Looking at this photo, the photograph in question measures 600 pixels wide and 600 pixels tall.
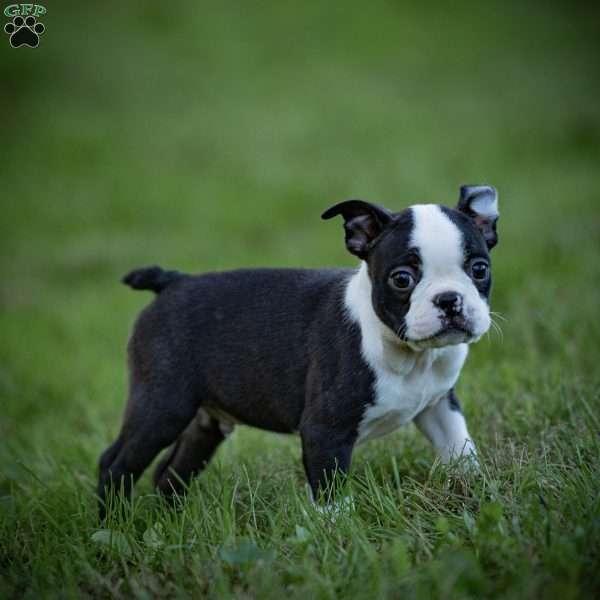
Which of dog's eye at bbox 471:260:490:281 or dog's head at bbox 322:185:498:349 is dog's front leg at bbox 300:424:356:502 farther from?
dog's eye at bbox 471:260:490:281

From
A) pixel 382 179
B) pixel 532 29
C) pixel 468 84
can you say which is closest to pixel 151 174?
pixel 382 179

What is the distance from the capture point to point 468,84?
51.7 ft

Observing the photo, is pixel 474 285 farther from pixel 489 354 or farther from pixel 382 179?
pixel 382 179

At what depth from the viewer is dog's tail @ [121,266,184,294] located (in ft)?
13.5

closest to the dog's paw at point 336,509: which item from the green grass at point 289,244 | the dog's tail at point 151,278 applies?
the green grass at point 289,244

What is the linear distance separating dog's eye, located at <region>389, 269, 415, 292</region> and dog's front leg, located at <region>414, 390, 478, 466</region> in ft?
2.54

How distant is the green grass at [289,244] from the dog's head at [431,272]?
24.9 inches

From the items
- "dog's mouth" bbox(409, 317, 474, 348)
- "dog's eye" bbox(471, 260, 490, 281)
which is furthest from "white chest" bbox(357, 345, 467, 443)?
"dog's eye" bbox(471, 260, 490, 281)

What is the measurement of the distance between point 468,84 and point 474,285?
13591mm

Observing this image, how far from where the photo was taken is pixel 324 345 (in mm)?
3496

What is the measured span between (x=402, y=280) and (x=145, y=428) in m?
1.52

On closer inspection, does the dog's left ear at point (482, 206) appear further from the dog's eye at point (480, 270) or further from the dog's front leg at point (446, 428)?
the dog's front leg at point (446, 428)

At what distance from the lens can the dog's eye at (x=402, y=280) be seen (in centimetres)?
310

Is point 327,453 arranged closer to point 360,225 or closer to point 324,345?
point 324,345
